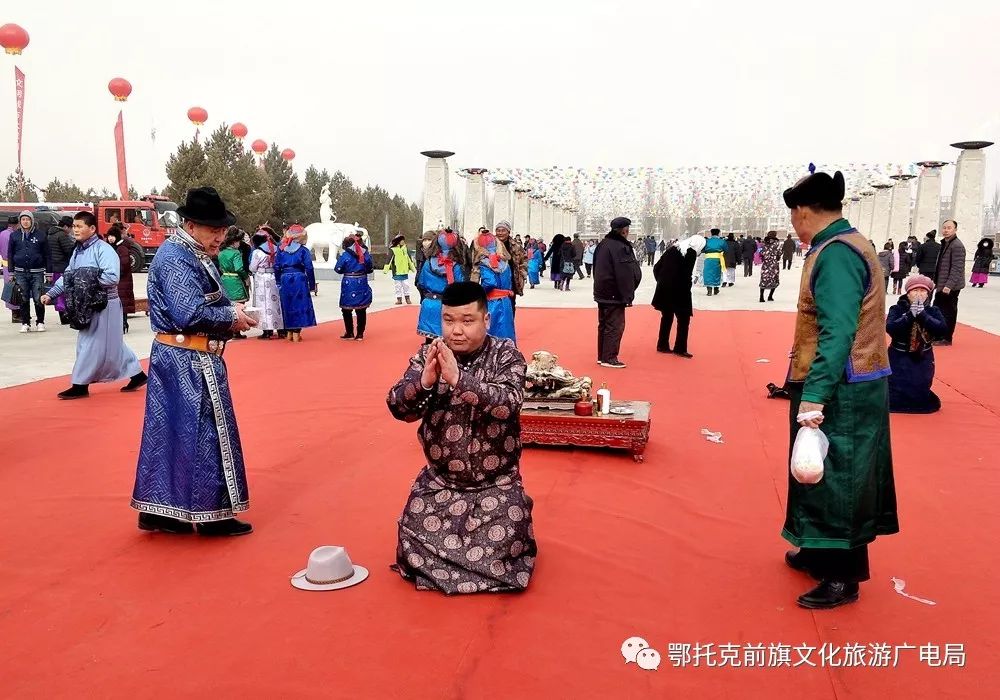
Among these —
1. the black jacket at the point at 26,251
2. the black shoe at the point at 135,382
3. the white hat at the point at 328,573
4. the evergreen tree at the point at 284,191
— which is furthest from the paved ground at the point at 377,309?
the evergreen tree at the point at 284,191

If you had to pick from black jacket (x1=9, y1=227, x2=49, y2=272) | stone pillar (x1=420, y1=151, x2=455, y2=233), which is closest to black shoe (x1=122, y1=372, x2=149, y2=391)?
black jacket (x1=9, y1=227, x2=49, y2=272)

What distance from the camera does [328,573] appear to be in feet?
9.42

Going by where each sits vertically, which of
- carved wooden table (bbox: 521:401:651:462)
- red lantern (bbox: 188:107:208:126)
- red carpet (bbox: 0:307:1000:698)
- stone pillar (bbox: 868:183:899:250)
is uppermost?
red lantern (bbox: 188:107:208:126)

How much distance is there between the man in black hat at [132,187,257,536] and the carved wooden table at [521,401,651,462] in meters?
1.98

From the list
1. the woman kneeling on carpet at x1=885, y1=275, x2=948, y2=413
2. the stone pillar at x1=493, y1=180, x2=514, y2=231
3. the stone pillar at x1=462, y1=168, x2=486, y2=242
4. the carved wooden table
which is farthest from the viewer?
the stone pillar at x1=493, y1=180, x2=514, y2=231

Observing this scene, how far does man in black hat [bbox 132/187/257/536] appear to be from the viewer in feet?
Result: 10.6

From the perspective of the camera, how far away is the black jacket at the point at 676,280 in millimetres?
8078

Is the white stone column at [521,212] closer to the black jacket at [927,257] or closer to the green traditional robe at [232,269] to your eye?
the black jacket at [927,257]

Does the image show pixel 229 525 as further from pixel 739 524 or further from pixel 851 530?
pixel 851 530

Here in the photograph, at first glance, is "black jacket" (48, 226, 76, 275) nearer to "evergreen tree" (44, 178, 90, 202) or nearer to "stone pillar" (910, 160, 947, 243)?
"stone pillar" (910, 160, 947, 243)

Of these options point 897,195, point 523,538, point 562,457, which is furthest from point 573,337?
point 897,195

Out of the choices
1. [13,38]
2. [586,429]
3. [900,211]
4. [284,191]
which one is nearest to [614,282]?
[586,429]

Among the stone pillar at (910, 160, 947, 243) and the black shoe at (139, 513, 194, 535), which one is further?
the stone pillar at (910, 160, 947, 243)

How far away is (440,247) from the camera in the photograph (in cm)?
766
